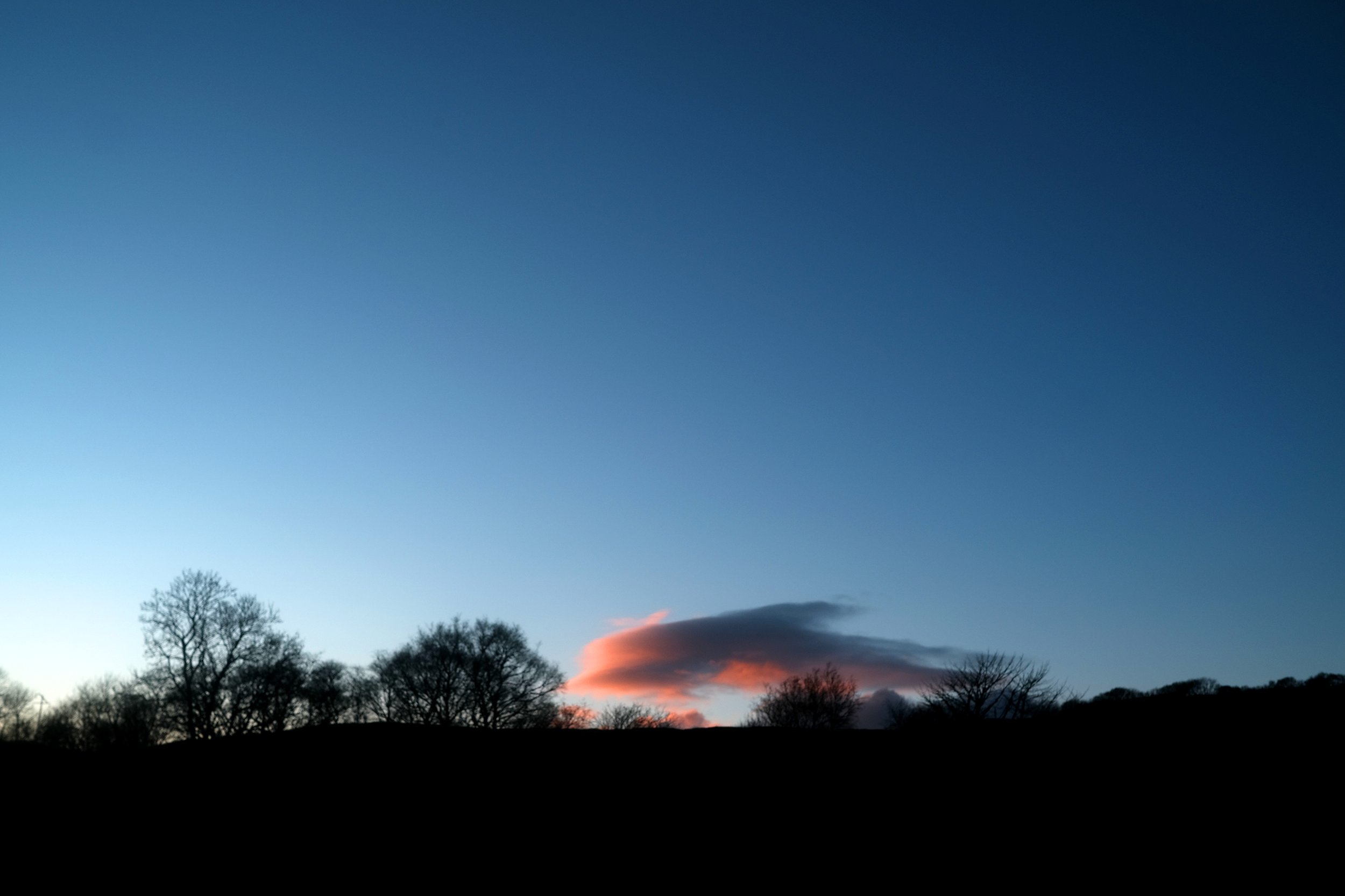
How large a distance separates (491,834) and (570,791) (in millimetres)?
1760

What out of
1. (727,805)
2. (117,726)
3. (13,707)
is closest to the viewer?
(727,805)

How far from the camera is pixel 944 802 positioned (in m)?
10.8

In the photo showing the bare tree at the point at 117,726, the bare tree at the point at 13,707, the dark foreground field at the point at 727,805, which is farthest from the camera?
the bare tree at the point at 13,707

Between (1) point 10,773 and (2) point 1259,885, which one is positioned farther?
(1) point 10,773

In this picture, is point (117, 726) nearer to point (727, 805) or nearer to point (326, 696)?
point (326, 696)

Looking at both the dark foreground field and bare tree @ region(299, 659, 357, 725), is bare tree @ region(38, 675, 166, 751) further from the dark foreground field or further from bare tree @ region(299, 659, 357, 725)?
the dark foreground field

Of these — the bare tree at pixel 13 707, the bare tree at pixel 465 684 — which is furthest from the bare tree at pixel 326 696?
the bare tree at pixel 13 707

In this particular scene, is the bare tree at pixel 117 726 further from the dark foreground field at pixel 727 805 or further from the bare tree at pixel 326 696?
the dark foreground field at pixel 727 805

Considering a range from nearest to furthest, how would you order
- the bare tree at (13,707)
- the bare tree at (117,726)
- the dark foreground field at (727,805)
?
1. the dark foreground field at (727,805)
2. the bare tree at (117,726)
3. the bare tree at (13,707)

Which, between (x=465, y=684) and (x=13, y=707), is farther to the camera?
(x=13, y=707)

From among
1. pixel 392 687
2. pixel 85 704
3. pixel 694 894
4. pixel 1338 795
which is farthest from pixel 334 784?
pixel 85 704

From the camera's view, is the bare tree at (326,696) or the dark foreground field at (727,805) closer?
the dark foreground field at (727,805)

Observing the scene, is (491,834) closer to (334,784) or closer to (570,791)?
(570,791)

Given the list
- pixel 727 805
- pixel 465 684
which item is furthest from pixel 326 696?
pixel 727 805
